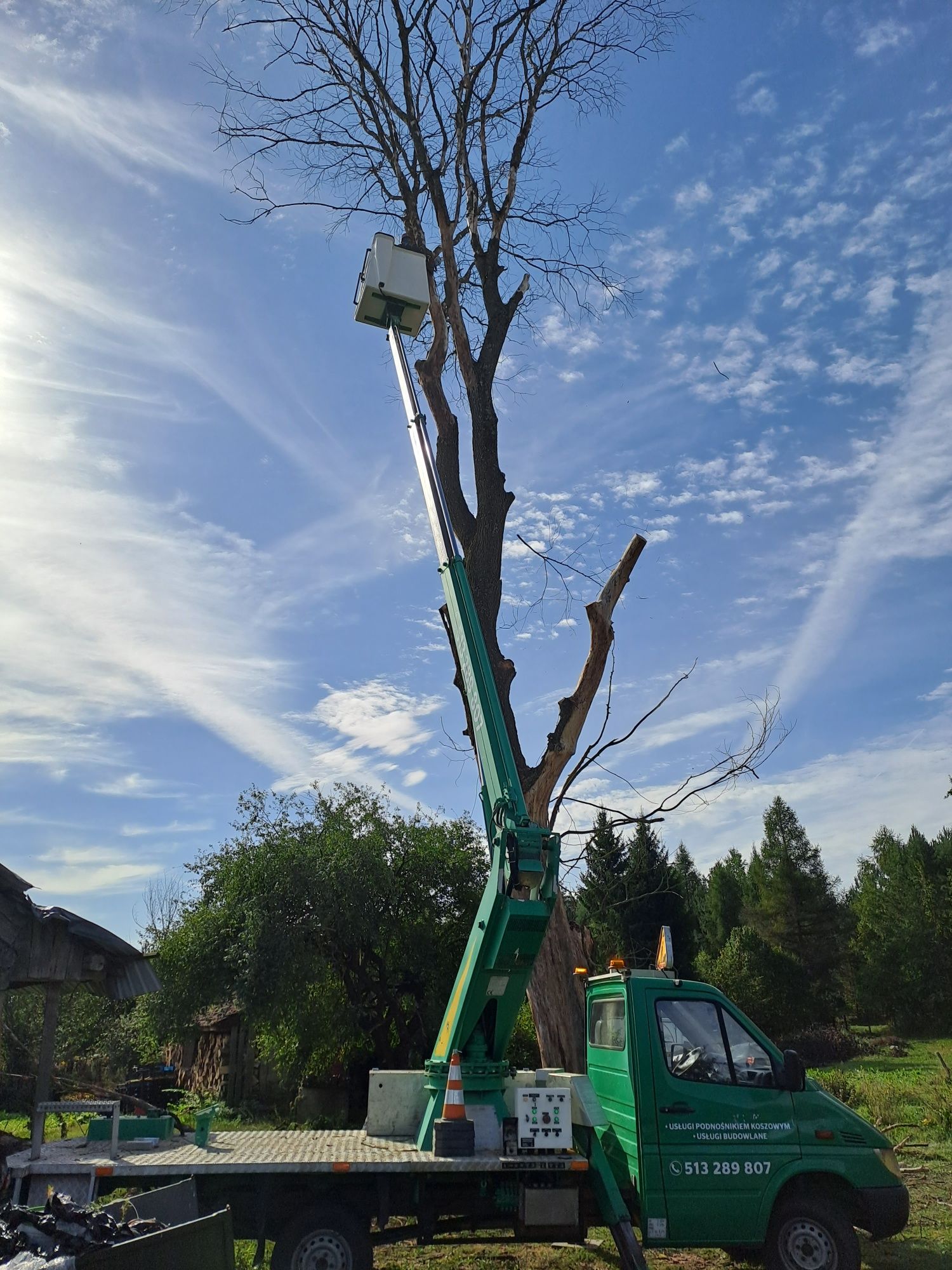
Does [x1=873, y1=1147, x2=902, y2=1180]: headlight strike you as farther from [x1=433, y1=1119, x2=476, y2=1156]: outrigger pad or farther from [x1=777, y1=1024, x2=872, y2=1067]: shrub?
[x1=777, y1=1024, x2=872, y2=1067]: shrub

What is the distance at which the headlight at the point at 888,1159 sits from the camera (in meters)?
6.36

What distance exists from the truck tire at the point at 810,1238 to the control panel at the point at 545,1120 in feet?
5.31

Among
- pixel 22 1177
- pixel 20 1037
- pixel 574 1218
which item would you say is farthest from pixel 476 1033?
pixel 20 1037

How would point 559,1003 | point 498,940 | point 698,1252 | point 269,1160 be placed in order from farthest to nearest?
point 559,1003, point 698,1252, point 498,940, point 269,1160

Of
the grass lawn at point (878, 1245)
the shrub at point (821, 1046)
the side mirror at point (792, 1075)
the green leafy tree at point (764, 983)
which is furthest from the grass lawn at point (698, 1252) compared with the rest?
the green leafy tree at point (764, 983)

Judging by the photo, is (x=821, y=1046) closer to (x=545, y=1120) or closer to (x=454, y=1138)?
(x=545, y=1120)

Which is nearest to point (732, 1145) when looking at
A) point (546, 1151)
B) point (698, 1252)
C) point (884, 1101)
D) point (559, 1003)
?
point (546, 1151)

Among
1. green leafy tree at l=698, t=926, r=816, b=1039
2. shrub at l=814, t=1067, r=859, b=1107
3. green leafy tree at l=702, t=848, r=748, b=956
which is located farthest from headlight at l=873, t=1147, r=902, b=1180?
green leafy tree at l=702, t=848, r=748, b=956

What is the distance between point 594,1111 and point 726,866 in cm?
6173

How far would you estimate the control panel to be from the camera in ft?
19.6

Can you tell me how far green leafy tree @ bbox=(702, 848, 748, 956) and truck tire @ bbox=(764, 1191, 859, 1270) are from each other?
54.9 metres

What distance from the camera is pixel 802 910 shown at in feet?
161

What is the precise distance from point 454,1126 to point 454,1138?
66mm

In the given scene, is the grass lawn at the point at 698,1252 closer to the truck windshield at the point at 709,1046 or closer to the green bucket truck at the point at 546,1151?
the green bucket truck at the point at 546,1151
